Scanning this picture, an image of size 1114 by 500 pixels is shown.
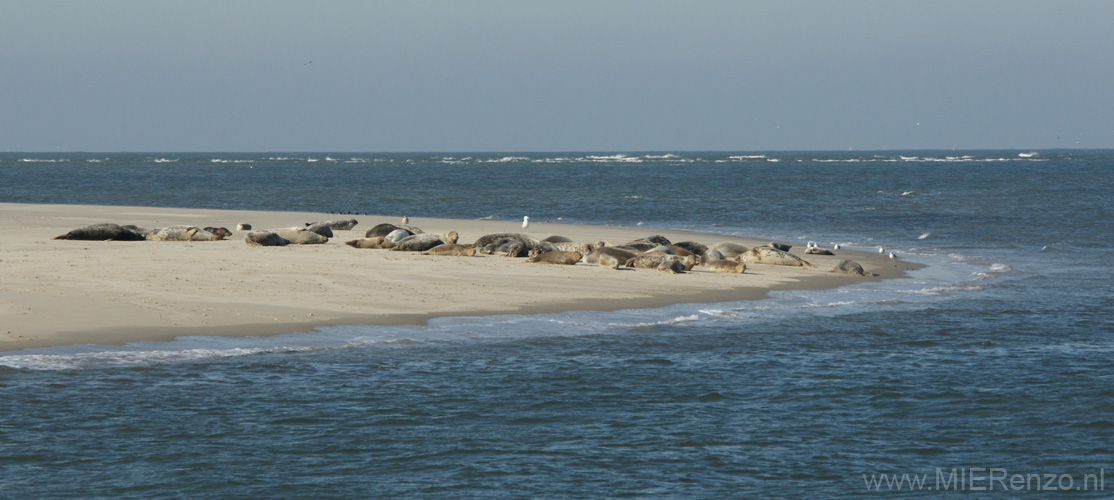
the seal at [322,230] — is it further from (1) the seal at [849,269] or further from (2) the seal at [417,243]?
(1) the seal at [849,269]

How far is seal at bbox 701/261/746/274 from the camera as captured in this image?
1819 centimetres

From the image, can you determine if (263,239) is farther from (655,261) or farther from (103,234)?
(655,261)

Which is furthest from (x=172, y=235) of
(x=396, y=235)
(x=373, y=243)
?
(x=396, y=235)

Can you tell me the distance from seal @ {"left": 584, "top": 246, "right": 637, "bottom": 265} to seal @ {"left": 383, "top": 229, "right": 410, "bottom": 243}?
13.1 feet

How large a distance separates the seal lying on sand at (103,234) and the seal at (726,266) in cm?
1095

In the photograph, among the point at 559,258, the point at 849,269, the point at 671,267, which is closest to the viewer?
the point at 671,267

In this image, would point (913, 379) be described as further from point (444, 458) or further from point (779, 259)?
point (779, 259)

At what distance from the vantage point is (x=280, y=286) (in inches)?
557

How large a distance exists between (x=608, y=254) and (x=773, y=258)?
11.7 ft

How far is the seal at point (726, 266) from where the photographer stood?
59.7 feet

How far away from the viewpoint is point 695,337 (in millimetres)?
11891

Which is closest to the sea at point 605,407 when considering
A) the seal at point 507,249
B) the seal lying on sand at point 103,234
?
the seal at point 507,249

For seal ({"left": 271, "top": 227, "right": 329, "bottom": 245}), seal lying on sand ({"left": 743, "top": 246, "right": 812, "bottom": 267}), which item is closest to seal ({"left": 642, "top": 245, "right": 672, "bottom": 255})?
→ seal lying on sand ({"left": 743, "top": 246, "right": 812, "bottom": 267})

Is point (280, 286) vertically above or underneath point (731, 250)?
above
